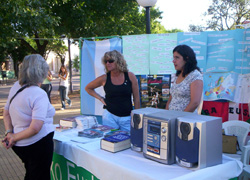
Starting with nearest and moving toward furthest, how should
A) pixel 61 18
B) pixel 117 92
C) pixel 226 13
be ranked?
1. pixel 117 92
2. pixel 61 18
3. pixel 226 13

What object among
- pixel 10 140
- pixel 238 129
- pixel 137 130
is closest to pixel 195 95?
pixel 137 130

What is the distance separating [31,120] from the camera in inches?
75.5

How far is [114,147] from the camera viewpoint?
1916mm

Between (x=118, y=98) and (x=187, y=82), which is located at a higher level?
(x=187, y=82)

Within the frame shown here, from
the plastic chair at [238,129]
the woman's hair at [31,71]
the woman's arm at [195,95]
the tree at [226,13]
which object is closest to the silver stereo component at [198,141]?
the woman's arm at [195,95]

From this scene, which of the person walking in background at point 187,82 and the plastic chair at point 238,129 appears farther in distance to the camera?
the plastic chair at point 238,129

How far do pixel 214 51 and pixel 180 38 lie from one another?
0.60 meters

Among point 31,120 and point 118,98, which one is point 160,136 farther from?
point 118,98

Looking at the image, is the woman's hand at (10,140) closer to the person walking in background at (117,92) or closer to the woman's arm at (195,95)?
the person walking in background at (117,92)

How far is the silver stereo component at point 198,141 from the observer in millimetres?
→ 1491

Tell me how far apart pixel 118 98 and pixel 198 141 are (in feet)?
4.75

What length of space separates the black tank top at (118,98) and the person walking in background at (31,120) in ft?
2.95

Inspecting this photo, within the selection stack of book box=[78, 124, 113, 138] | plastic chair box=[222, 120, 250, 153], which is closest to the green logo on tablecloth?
stack of book box=[78, 124, 113, 138]

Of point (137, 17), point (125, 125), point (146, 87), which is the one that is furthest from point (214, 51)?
point (137, 17)
